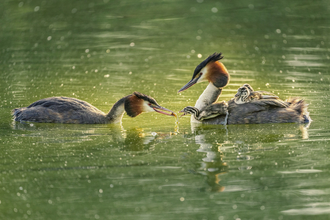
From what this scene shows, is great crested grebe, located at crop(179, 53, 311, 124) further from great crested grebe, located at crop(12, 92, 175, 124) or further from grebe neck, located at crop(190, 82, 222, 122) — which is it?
great crested grebe, located at crop(12, 92, 175, 124)

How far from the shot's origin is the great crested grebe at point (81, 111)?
9180 millimetres

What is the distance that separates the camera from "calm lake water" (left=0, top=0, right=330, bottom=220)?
5.62 metres

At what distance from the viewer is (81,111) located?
9.23 meters

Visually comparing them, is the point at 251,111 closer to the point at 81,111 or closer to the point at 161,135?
the point at 161,135

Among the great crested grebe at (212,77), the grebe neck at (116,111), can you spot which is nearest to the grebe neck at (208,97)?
the great crested grebe at (212,77)

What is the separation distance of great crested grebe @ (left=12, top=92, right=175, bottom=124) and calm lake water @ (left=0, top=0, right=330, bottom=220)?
0.69 ft

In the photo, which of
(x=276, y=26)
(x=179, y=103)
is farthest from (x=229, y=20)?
(x=179, y=103)

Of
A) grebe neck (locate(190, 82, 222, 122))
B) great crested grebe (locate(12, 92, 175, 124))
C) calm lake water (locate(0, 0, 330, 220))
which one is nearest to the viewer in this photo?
calm lake water (locate(0, 0, 330, 220))

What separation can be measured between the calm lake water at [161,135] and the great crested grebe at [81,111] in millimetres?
209

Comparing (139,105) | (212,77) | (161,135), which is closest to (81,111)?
(139,105)

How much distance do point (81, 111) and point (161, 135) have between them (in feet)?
5.24

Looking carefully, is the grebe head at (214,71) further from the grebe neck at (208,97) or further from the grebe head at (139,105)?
the grebe head at (139,105)

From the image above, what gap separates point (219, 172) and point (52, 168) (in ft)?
6.59

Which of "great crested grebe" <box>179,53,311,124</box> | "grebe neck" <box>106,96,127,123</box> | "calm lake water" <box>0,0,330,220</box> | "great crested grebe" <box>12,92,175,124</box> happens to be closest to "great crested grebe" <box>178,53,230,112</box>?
"great crested grebe" <box>179,53,311,124</box>
